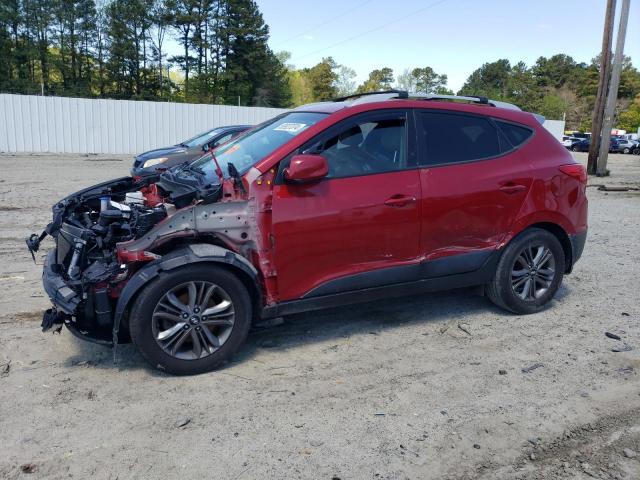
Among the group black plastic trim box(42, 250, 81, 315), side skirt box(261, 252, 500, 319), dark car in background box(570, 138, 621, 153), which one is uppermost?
dark car in background box(570, 138, 621, 153)

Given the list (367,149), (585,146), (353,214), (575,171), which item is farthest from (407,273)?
(585,146)

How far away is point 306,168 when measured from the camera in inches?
149

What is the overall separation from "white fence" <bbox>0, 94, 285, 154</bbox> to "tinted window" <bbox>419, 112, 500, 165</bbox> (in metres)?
22.3

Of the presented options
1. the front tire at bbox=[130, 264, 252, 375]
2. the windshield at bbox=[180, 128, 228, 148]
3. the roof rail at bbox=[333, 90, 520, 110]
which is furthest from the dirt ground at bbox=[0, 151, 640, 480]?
the windshield at bbox=[180, 128, 228, 148]

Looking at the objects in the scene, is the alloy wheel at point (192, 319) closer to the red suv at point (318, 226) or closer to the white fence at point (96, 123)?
the red suv at point (318, 226)

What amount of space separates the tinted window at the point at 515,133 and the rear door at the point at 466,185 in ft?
0.04

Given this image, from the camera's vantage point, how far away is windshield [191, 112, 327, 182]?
161 inches

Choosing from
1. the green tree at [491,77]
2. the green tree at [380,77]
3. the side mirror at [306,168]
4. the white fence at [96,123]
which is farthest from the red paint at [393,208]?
the green tree at [491,77]

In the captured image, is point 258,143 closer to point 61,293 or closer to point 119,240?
point 119,240

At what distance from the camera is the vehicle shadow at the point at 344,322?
4.04m

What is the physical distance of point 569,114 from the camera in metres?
78.4

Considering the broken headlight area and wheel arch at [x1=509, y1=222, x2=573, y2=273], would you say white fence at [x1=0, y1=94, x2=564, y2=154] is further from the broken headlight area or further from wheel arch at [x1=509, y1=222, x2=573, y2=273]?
wheel arch at [x1=509, y1=222, x2=573, y2=273]

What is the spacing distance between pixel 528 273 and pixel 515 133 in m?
1.31

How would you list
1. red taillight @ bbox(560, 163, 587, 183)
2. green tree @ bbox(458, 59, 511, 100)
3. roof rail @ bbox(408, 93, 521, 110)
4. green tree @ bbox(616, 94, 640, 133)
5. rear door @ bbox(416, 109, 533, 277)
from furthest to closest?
1. green tree @ bbox(458, 59, 511, 100)
2. green tree @ bbox(616, 94, 640, 133)
3. red taillight @ bbox(560, 163, 587, 183)
4. roof rail @ bbox(408, 93, 521, 110)
5. rear door @ bbox(416, 109, 533, 277)
